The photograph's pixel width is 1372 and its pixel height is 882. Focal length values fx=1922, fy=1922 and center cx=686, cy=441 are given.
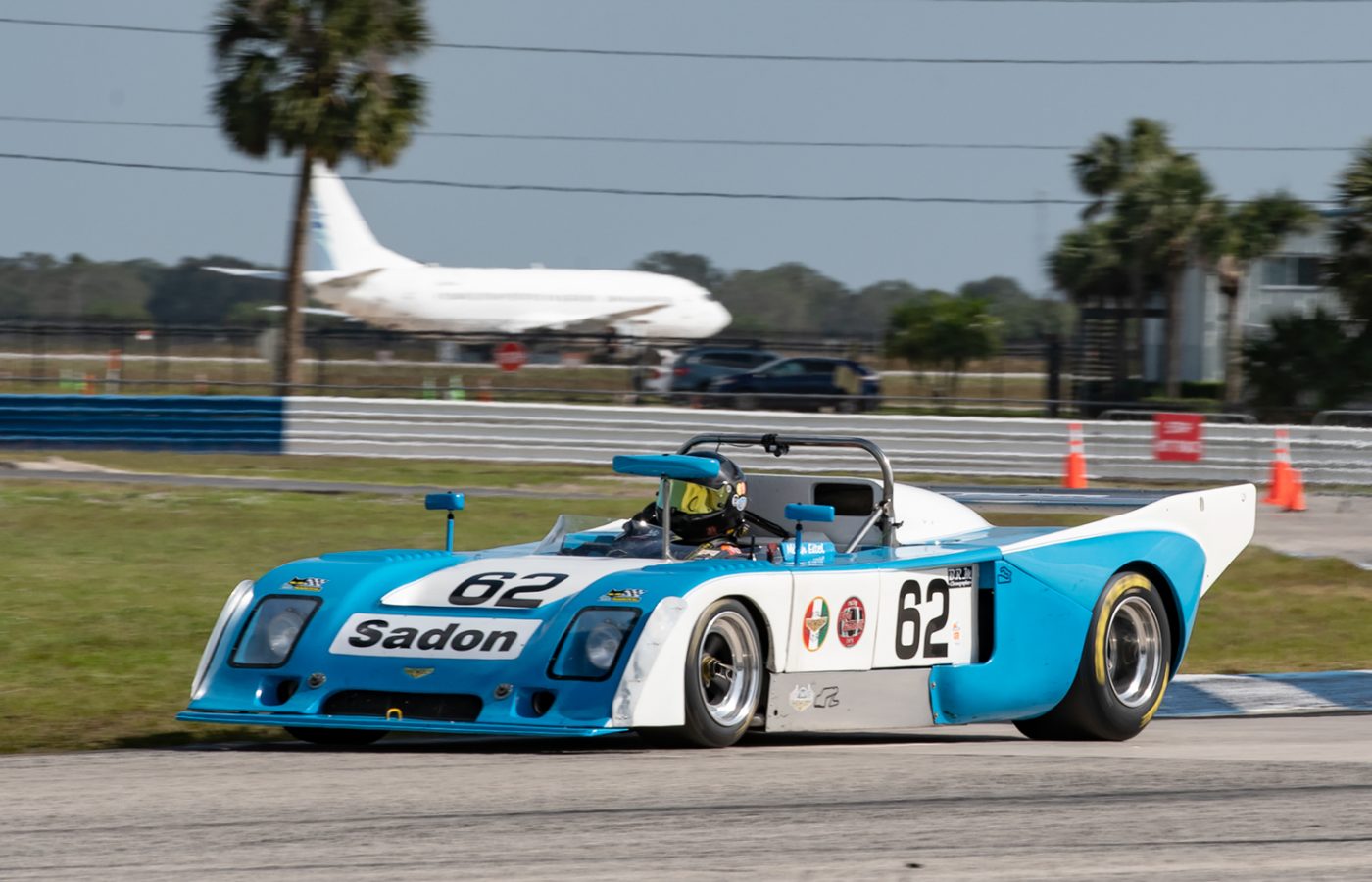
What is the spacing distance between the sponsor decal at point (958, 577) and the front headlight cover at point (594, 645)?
150 centimetres

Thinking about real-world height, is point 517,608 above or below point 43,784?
above

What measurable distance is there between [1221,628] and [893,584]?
5.25m

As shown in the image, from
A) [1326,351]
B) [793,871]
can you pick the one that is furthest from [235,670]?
[1326,351]

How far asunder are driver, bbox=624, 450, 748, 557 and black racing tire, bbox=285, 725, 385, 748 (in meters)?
1.35

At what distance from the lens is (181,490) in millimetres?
19344

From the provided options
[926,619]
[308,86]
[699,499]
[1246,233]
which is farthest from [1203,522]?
[1246,233]

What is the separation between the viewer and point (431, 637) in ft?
20.5

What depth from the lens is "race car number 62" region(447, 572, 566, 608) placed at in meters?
6.39

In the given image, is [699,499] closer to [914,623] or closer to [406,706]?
[914,623]

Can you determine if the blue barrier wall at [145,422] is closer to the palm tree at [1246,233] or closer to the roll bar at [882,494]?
the roll bar at [882,494]

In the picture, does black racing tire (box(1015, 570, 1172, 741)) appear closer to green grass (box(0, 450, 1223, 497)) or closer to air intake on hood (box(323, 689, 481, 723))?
air intake on hood (box(323, 689, 481, 723))

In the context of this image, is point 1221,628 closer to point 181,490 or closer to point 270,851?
point 270,851

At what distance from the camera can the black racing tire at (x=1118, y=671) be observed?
7371 millimetres

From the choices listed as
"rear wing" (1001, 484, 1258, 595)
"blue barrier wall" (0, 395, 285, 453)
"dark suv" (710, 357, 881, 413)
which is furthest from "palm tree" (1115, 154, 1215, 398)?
"rear wing" (1001, 484, 1258, 595)
